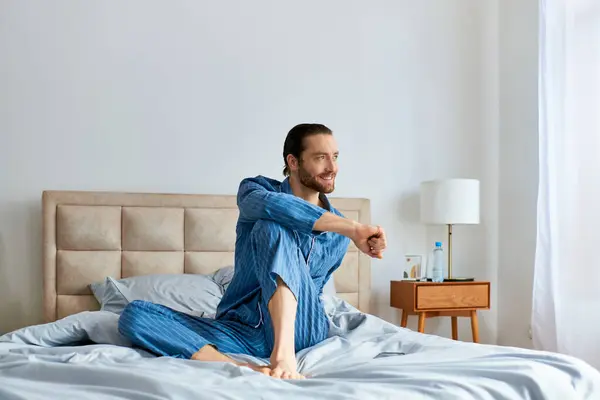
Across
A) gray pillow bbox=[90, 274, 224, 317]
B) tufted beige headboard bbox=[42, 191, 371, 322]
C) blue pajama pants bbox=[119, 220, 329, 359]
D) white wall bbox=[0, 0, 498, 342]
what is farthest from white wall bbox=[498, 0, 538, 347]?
blue pajama pants bbox=[119, 220, 329, 359]

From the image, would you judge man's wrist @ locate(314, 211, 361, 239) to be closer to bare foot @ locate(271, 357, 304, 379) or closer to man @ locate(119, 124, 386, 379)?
man @ locate(119, 124, 386, 379)

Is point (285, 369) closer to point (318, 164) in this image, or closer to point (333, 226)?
point (333, 226)

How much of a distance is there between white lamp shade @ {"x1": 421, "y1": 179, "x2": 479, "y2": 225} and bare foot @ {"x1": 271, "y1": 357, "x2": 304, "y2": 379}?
223 centimetres

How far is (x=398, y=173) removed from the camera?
441 cm

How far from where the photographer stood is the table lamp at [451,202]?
410 centimetres

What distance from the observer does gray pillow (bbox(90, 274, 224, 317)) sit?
326 centimetres

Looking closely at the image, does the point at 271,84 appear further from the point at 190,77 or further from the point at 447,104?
the point at 447,104

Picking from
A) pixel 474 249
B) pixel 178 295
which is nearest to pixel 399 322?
pixel 474 249

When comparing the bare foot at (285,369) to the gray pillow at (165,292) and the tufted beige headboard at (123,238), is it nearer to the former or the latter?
the gray pillow at (165,292)

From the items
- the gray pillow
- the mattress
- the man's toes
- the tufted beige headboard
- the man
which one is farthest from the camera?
the tufted beige headboard

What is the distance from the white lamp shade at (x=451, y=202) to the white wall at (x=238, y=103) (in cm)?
29

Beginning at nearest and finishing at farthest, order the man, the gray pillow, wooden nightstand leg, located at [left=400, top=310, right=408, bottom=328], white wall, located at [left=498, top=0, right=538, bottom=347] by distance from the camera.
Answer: the man
the gray pillow
wooden nightstand leg, located at [left=400, top=310, right=408, bottom=328]
white wall, located at [left=498, top=0, right=538, bottom=347]

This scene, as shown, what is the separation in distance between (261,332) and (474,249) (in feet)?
8.22

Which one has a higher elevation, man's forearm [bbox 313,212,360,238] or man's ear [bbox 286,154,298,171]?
man's ear [bbox 286,154,298,171]
